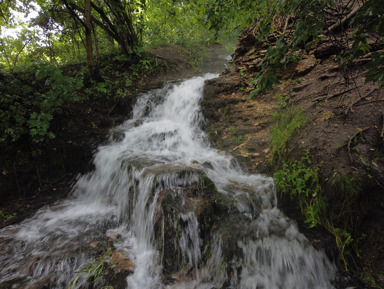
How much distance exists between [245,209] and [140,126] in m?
4.23

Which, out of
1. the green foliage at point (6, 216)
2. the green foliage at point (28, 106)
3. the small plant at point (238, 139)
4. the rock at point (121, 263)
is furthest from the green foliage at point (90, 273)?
the small plant at point (238, 139)

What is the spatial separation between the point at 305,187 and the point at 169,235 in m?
2.21

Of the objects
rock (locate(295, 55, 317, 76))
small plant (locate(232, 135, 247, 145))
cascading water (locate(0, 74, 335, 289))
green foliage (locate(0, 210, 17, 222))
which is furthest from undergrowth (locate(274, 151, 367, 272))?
green foliage (locate(0, 210, 17, 222))

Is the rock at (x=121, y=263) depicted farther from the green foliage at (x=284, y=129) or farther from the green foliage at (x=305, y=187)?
the green foliage at (x=284, y=129)

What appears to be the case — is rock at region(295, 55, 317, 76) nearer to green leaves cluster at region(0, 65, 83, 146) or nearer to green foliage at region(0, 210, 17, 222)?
green leaves cluster at region(0, 65, 83, 146)

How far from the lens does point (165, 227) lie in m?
3.30

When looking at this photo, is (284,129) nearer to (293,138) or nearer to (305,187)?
(293,138)

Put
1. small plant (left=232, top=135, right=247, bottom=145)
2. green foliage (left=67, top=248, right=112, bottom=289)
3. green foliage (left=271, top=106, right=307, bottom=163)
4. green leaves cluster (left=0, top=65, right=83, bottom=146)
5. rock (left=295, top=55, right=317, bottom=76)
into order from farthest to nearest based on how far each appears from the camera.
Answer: rock (left=295, top=55, right=317, bottom=76), small plant (left=232, top=135, right=247, bottom=145), green leaves cluster (left=0, top=65, right=83, bottom=146), green foliage (left=271, top=106, right=307, bottom=163), green foliage (left=67, top=248, right=112, bottom=289)

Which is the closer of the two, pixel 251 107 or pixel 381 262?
pixel 381 262

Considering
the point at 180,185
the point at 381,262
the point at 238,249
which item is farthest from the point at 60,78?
the point at 381,262

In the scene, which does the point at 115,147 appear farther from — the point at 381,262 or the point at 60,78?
the point at 381,262

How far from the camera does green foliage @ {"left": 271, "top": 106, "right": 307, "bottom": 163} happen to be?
413cm

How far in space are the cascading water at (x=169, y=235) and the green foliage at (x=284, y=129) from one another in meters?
0.57

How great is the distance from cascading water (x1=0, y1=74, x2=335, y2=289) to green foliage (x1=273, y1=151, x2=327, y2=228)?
0.29 meters
